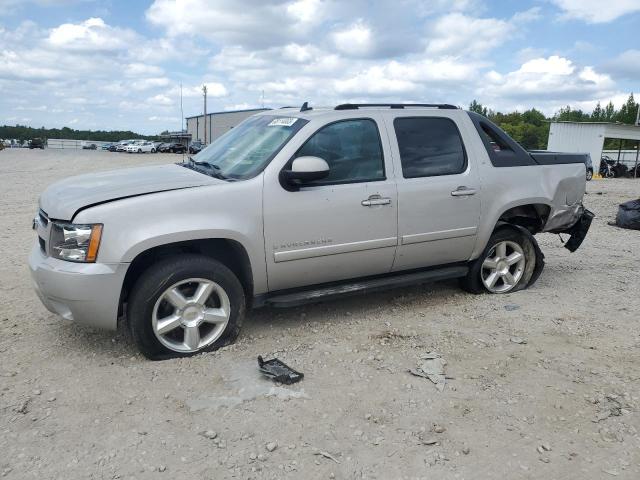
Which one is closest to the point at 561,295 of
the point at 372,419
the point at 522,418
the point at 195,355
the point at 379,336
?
the point at 379,336

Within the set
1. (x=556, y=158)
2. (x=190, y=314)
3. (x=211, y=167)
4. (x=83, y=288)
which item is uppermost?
(x=556, y=158)

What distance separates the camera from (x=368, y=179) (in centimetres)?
448

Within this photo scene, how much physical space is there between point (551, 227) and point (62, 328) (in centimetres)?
471

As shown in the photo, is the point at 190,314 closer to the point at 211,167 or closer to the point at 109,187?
the point at 109,187

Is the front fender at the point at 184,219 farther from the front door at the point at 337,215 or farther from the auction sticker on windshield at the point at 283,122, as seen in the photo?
the auction sticker on windshield at the point at 283,122

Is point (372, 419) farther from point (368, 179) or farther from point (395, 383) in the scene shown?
point (368, 179)

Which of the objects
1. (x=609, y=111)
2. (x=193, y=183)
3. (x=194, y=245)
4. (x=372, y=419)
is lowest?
(x=372, y=419)

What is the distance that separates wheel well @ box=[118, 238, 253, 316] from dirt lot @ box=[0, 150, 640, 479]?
0.50 m

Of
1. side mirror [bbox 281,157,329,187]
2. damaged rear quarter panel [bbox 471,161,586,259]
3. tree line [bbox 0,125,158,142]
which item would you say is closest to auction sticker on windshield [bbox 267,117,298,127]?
side mirror [bbox 281,157,329,187]

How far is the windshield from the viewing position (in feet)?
13.9

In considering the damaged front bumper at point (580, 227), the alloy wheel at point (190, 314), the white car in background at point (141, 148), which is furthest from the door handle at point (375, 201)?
the white car in background at point (141, 148)

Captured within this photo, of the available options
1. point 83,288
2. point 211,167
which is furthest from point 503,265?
point 83,288

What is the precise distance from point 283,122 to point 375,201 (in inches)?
39.5

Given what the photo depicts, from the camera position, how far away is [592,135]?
3250cm
